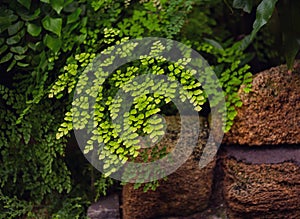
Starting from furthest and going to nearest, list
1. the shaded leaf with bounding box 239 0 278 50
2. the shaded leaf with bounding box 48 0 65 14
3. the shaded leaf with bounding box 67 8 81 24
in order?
the shaded leaf with bounding box 67 8 81 24, the shaded leaf with bounding box 48 0 65 14, the shaded leaf with bounding box 239 0 278 50

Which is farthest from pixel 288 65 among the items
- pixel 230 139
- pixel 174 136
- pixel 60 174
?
pixel 60 174

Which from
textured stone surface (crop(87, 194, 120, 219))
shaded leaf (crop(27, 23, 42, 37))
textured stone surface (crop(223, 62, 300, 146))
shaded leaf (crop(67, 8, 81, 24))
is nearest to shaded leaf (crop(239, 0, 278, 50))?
textured stone surface (crop(223, 62, 300, 146))

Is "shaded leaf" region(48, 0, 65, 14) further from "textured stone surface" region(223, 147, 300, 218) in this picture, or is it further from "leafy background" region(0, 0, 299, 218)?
"textured stone surface" region(223, 147, 300, 218)

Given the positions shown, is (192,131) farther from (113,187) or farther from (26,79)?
(26,79)

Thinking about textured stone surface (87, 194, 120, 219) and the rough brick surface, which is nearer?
the rough brick surface

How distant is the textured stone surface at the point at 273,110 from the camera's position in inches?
74.7

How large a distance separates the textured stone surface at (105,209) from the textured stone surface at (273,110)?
2.16 feet

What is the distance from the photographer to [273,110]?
1896 millimetres

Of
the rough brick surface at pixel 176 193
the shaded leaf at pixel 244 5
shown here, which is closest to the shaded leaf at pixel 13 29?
the rough brick surface at pixel 176 193

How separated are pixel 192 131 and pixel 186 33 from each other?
515 mm

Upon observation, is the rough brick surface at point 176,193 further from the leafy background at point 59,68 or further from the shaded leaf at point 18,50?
the shaded leaf at point 18,50

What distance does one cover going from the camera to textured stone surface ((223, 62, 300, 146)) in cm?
190

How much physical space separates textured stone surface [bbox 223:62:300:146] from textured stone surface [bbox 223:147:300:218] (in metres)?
0.07

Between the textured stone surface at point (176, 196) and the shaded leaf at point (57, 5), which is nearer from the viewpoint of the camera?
the shaded leaf at point (57, 5)
